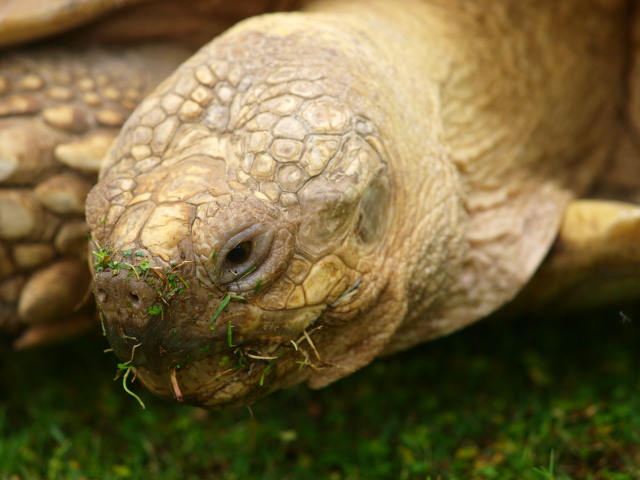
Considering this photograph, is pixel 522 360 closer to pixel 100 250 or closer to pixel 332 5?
pixel 332 5

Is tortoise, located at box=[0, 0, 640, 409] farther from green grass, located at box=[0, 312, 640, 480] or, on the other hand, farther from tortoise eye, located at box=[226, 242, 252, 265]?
green grass, located at box=[0, 312, 640, 480]

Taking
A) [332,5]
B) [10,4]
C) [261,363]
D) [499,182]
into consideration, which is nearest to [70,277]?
[10,4]

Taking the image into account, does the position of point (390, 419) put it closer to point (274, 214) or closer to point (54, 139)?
point (274, 214)

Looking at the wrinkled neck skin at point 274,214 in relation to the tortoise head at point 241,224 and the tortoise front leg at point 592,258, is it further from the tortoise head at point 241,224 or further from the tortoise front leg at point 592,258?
the tortoise front leg at point 592,258

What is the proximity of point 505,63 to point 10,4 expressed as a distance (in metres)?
1.50

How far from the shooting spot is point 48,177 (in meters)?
2.33

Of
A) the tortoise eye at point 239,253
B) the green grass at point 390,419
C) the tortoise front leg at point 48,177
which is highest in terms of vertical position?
the tortoise eye at point 239,253

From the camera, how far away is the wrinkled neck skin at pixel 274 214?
150 centimetres

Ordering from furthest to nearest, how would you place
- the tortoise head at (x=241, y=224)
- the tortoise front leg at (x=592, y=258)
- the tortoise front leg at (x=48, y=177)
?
1. the tortoise front leg at (x=48, y=177)
2. the tortoise front leg at (x=592, y=258)
3. the tortoise head at (x=241, y=224)

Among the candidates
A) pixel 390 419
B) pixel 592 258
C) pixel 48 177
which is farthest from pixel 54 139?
pixel 592 258

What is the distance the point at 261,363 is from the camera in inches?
65.6

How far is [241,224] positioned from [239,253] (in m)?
0.06

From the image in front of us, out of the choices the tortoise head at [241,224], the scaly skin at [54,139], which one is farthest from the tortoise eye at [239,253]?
the scaly skin at [54,139]

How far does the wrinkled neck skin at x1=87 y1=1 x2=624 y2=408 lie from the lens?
59.2 inches
